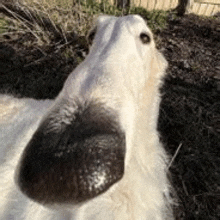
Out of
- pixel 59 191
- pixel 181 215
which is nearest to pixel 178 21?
pixel 181 215

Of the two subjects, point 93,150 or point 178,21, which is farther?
point 178,21

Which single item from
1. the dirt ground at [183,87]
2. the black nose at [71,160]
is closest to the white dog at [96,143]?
the black nose at [71,160]

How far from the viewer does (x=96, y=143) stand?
1.13 m

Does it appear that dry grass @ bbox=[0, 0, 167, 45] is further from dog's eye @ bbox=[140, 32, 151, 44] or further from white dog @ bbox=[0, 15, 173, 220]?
dog's eye @ bbox=[140, 32, 151, 44]

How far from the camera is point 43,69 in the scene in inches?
157

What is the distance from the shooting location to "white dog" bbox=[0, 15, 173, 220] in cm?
107

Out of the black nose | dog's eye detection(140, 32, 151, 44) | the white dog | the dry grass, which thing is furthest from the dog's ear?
the dry grass

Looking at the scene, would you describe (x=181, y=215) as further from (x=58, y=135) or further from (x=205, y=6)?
(x=205, y=6)

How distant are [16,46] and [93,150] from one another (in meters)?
3.93

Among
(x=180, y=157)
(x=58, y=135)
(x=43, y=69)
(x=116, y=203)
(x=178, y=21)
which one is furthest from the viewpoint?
(x=178, y=21)

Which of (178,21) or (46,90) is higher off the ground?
(178,21)

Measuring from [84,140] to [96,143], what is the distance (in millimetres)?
64

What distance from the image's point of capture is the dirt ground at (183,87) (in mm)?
2564

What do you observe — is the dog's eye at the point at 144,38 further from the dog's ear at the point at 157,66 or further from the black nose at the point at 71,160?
the black nose at the point at 71,160
